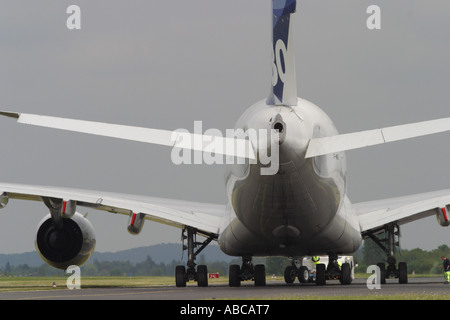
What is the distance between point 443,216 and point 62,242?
A: 14.0 meters

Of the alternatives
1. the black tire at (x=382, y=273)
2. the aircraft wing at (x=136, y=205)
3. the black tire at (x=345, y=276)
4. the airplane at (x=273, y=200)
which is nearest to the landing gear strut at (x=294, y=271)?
the airplane at (x=273, y=200)

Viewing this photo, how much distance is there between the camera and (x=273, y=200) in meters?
26.0

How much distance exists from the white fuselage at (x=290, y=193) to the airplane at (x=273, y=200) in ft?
0.11

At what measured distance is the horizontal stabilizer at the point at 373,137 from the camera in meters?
19.4

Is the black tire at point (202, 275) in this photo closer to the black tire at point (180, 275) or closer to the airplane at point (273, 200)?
the airplane at point (273, 200)

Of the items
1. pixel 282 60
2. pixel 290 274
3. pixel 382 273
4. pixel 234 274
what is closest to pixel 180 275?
pixel 234 274

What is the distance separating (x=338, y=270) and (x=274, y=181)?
8.45m

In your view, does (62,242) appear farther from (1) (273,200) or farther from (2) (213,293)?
(1) (273,200)

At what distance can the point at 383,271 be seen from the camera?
114 ft

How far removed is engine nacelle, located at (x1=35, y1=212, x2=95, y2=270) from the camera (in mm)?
33656

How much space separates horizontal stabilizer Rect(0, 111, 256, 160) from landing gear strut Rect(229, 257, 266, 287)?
30.9 ft

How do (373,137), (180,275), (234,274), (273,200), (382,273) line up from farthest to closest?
1. (382,273)
2. (234,274)
3. (180,275)
4. (273,200)
5. (373,137)

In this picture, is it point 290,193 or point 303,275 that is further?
point 303,275

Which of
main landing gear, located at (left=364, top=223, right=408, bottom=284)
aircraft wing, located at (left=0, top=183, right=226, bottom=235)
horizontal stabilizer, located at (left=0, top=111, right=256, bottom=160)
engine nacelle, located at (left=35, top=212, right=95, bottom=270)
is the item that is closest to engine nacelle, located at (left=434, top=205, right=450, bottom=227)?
main landing gear, located at (left=364, top=223, right=408, bottom=284)
